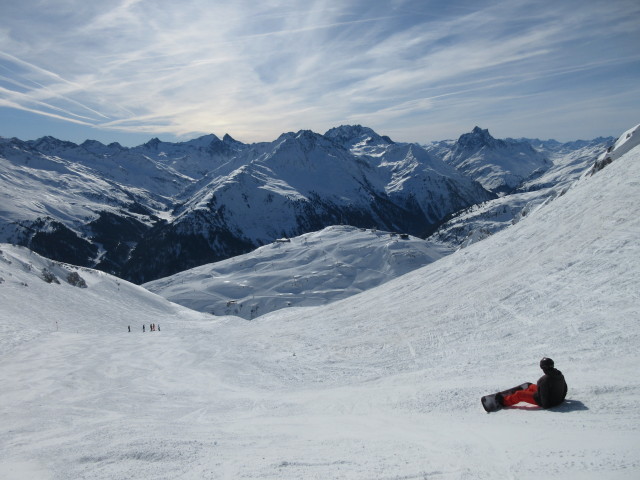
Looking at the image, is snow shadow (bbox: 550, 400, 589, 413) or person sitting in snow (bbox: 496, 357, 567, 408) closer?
snow shadow (bbox: 550, 400, 589, 413)

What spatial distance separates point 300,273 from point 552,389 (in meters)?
131

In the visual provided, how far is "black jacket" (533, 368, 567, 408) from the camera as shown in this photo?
30.3 feet

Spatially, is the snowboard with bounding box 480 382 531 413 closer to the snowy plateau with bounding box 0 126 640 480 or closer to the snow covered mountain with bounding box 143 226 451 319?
the snowy plateau with bounding box 0 126 640 480

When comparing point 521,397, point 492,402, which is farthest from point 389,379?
point 521,397

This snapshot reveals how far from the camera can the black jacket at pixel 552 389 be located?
30.3ft

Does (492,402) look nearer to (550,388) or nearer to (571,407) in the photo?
(550,388)

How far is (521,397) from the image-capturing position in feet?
32.0

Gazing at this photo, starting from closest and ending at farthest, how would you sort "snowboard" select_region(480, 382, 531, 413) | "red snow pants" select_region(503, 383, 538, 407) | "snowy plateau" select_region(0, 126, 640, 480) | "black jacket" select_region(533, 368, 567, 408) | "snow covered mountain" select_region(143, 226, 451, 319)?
1. "snowy plateau" select_region(0, 126, 640, 480)
2. "black jacket" select_region(533, 368, 567, 408)
3. "red snow pants" select_region(503, 383, 538, 407)
4. "snowboard" select_region(480, 382, 531, 413)
5. "snow covered mountain" select_region(143, 226, 451, 319)

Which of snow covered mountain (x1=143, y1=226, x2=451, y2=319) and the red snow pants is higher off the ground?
the red snow pants

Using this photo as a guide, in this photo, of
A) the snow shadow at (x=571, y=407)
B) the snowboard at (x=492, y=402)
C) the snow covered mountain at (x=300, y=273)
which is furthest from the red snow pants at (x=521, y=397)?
the snow covered mountain at (x=300, y=273)

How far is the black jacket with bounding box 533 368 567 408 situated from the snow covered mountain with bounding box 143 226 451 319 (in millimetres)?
110309

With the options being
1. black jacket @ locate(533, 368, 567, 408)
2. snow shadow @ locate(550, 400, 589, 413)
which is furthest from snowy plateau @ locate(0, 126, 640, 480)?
black jacket @ locate(533, 368, 567, 408)

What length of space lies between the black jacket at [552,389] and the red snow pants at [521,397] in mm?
334

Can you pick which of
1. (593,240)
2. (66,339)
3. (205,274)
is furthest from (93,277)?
(205,274)
